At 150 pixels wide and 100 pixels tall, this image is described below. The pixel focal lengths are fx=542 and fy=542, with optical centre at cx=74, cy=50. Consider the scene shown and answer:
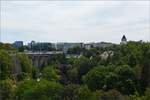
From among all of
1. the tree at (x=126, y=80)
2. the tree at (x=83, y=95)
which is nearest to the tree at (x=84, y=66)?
the tree at (x=126, y=80)

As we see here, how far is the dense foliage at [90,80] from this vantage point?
19516 millimetres

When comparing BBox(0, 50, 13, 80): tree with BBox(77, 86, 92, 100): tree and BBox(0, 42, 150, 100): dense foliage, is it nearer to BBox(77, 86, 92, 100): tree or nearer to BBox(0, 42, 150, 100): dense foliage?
BBox(0, 42, 150, 100): dense foliage

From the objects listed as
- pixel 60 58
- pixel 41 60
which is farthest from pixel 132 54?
pixel 41 60

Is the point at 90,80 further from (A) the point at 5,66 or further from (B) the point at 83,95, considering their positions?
(B) the point at 83,95

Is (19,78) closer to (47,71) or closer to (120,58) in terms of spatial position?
(47,71)

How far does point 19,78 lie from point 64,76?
21.0ft

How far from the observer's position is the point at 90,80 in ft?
86.7

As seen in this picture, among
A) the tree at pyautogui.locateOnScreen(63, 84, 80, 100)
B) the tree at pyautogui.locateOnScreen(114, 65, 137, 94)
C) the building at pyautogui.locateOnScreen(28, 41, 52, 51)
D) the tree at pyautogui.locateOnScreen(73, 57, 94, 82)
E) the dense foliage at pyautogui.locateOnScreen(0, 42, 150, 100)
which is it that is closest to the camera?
the tree at pyautogui.locateOnScreen(63, 84, 80, 100)

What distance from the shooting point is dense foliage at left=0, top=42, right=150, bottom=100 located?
64.0 ft

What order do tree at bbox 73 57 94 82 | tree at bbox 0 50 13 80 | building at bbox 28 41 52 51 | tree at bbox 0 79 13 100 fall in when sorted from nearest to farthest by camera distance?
tree at bbox 0 79 13 100 → tree at bbox 0 50 13 80 → tree at bbox 73 57 94 82 → building at bbox 28 41 52 51

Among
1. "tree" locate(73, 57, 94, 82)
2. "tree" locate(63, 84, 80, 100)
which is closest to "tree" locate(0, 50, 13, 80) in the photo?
"tree" locate(73, 57, 94, 82)

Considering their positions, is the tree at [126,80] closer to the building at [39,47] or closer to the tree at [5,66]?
the tree at [5,66]

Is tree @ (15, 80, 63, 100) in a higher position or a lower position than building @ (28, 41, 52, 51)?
lower

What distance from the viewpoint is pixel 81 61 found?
36.2 metres
